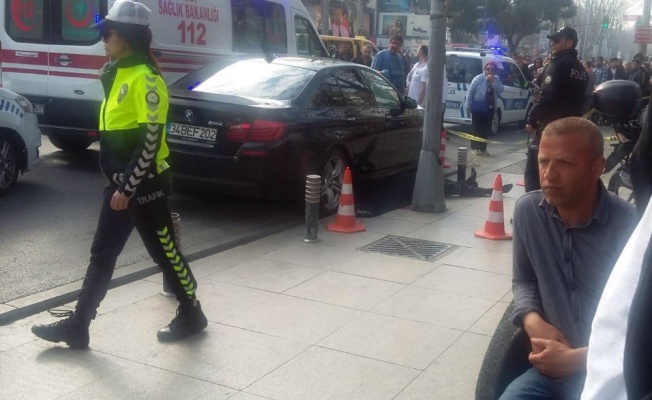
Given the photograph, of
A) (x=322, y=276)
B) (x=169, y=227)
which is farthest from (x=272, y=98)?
Result: (x=169, y=227)

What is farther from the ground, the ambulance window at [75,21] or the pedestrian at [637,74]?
the ambulance window at [75,21]

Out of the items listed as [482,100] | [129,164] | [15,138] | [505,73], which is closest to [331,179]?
[15,138]

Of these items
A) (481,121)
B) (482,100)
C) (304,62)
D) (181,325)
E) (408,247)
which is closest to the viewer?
(181,325)

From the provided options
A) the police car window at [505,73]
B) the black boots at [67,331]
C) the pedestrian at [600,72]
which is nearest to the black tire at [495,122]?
the police car window at [505,73]

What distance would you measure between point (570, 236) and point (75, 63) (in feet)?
28.4

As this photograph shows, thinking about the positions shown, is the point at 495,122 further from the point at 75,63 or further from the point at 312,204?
the point at 312,204

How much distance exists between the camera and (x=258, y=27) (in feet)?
43.0

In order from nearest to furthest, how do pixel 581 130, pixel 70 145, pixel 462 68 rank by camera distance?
1. pixel 581 130
2. pixel 70 145
3. pixel 462 68

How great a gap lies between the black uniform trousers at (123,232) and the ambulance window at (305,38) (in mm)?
9429

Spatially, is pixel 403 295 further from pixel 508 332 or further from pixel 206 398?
pixel 508 332

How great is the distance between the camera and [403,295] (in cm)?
605

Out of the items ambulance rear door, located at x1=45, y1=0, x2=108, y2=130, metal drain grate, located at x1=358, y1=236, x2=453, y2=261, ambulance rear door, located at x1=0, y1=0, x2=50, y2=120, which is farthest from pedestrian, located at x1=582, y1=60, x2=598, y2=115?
ambulance rear door, located at x1=0, y1=0, x2=50, y2=120

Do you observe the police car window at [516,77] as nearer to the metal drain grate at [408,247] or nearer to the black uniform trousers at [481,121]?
the black uniform trousers at [481,121]

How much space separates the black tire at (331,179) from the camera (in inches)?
345
